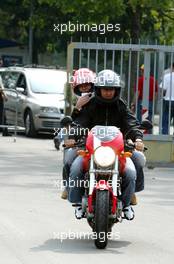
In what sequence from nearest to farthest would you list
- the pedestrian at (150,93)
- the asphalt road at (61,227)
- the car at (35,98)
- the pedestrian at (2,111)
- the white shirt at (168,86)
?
the asphalt road at (61,227) → the pedestrian at (150,93) → the white shirt at (168,86) → the pedestrian at (2,111) → the car at (35,98)

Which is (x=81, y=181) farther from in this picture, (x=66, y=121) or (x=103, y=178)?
(x=66, y=121)

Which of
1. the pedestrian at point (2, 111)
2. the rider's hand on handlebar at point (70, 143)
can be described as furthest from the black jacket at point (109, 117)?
the pedestrian at point (2, 111)

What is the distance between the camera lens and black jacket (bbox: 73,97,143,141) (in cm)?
953

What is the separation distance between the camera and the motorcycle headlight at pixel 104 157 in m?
8.94

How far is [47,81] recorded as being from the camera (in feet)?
85.5

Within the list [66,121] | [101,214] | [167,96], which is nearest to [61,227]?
[66,121]

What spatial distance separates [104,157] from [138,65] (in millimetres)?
9218

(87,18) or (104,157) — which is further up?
(104,157)

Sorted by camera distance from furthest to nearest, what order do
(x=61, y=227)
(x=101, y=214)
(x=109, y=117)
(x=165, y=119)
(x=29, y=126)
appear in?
(x=29, y=126), (x=165, y=119), (x=61, y=227), (x=109, y=117), (x=101, y=214)

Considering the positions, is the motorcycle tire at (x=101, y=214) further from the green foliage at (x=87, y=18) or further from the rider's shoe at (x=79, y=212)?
the green foliage at (x=87, y=18)

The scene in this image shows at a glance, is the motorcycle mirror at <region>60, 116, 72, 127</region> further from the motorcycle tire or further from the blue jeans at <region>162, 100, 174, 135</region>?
the blue jeans at <region>162, 100, 174, 135</region>

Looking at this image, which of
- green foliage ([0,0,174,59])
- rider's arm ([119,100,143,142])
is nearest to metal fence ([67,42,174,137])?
green foliage ([0,0,174,59])

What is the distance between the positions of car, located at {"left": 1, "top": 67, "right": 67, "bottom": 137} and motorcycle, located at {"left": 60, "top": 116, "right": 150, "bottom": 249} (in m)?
15.6

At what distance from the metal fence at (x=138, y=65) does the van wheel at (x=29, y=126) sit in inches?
272
